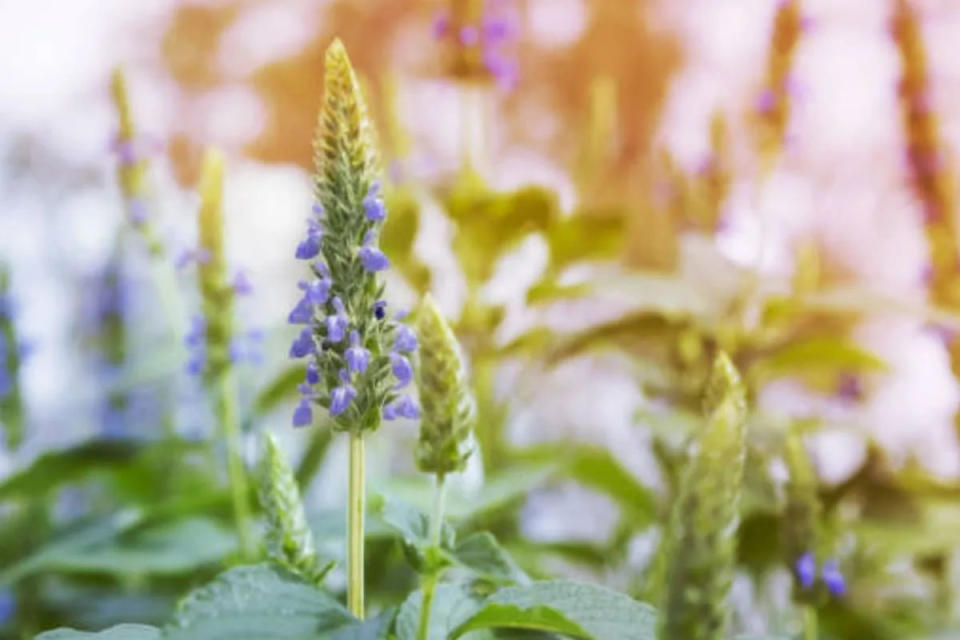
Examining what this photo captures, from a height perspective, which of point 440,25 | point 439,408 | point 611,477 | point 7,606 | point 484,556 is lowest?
point 7,606

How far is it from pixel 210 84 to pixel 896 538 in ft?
14.2

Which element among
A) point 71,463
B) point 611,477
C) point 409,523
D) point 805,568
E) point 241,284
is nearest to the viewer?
point 409,523

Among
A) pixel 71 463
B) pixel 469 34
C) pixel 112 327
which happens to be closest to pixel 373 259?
pixel 71 463

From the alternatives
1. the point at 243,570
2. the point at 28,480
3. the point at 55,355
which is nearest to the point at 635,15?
the point at 55,355

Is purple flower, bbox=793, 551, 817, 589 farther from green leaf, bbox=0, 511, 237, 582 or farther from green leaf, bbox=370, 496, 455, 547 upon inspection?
green leaf, bbox=0, 511, 237, 582

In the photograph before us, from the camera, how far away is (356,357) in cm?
63

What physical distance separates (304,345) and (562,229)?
98 cm

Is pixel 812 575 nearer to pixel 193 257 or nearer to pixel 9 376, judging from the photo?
pixel 193 257

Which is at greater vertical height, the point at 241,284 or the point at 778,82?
the point at 778,82

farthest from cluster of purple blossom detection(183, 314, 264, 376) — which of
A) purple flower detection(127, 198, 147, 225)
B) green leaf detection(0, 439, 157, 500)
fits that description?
purple flower detection(127, 198, 147, 225)

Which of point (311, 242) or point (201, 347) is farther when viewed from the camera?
point (201, 347)

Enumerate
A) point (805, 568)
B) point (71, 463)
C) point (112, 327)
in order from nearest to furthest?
point (805, 568), point (71, 463), point (112, 327)

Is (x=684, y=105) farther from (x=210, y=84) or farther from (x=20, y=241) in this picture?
(x=20, y=241)

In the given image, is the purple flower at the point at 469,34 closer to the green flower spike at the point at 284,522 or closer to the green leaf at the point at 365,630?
the green flower spike at the point at 284,522
